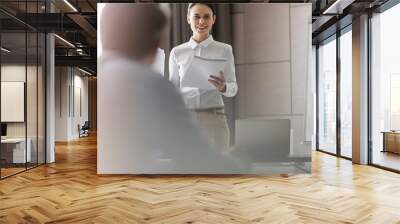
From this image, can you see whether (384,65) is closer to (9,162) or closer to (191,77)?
(191,77)

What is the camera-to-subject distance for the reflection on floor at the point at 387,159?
23.5ft

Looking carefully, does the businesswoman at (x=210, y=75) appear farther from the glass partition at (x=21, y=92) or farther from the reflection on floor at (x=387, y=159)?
the reflection on floor at (x=387, y=159)

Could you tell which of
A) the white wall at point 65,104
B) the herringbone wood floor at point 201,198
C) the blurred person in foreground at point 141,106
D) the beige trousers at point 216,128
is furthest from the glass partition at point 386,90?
the white wall at point 65,104

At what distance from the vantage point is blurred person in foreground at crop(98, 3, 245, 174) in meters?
6.48

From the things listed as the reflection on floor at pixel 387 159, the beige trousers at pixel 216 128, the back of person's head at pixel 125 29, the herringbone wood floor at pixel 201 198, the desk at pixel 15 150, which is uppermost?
the back of person's head at pixel 125 29

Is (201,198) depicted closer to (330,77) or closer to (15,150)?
(15,150)

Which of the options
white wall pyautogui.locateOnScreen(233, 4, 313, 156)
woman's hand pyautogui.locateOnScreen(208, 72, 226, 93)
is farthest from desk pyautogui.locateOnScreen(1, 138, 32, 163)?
white wall pyautogui.locateOnScreen(233, 4, 313, 156)

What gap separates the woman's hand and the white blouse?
0.05 m

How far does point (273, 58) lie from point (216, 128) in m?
1.57

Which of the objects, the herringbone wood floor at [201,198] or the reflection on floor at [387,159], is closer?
the herringbone wood floor at [201,198]

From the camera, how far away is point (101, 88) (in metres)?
6.49

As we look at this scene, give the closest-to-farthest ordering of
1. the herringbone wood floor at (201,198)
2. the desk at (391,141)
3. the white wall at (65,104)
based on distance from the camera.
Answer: the herringbone wood floor at (201,198) < the desk at (391,141) < the white wall at (65,104)

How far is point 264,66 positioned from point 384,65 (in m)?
2.73

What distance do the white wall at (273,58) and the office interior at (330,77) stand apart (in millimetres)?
863
